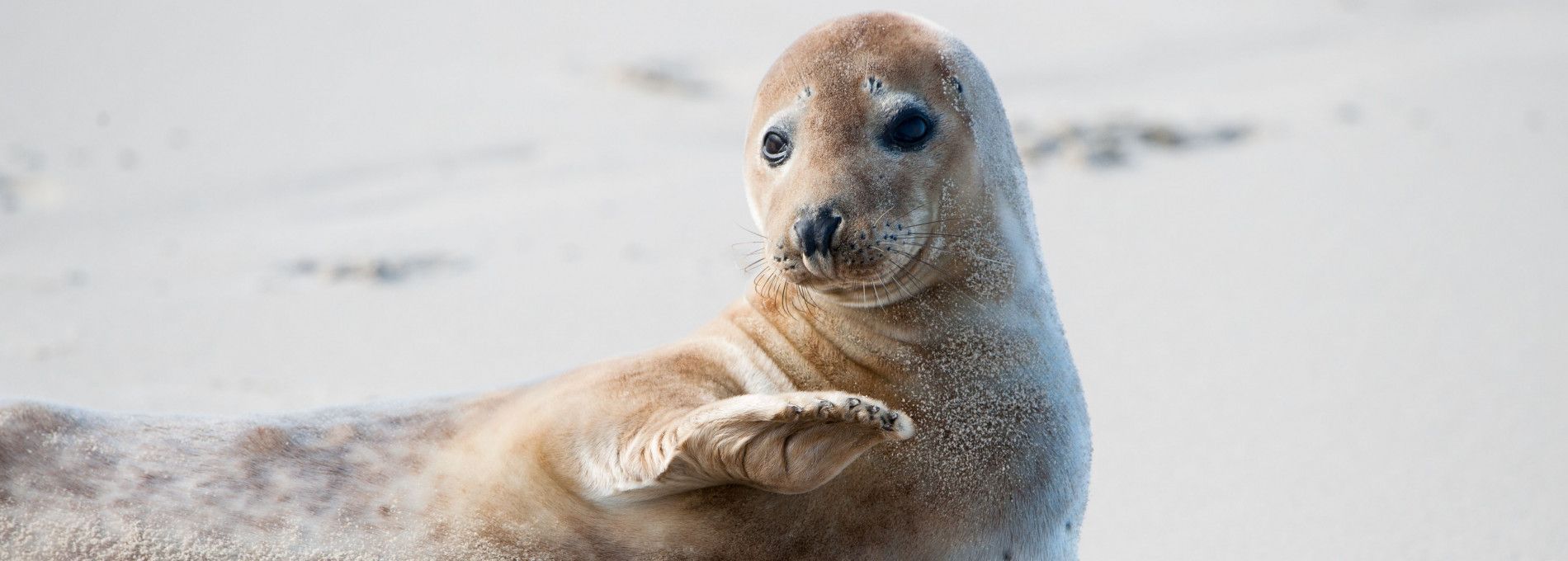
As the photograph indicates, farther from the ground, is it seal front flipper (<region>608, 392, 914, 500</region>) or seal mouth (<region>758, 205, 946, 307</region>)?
seal mouth (<region>758, 205, 946, 307</region>)

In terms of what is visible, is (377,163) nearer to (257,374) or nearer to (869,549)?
(257,374)

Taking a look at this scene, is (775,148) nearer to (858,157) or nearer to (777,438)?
(858,157)

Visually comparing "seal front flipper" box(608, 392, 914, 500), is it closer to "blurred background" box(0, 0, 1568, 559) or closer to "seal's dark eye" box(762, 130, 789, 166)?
"seal's dark eye" box(762, 130, 789, 166)

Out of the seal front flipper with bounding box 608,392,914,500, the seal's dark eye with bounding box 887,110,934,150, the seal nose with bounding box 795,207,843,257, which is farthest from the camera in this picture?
the seal's dark eye with bounding box 887,110,934,150

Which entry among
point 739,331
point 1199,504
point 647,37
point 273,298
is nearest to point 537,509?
point 739,331

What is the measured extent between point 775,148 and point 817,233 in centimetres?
32

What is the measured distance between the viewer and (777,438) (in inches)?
78.1

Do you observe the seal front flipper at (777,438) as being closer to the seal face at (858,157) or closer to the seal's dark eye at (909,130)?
the seal face at (858,157)

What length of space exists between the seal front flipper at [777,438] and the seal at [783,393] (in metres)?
0.04

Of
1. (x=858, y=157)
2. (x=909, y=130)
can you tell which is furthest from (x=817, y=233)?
(x=909, y=130)

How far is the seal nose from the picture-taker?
2.24 m

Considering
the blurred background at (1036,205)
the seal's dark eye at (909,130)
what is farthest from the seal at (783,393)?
the blurred background at (1036,205)

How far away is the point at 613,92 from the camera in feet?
26.7

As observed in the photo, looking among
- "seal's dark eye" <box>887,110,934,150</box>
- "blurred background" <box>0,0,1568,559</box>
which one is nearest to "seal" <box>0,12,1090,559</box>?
"seal's dark eye" <box>887,110,934,150</box>
